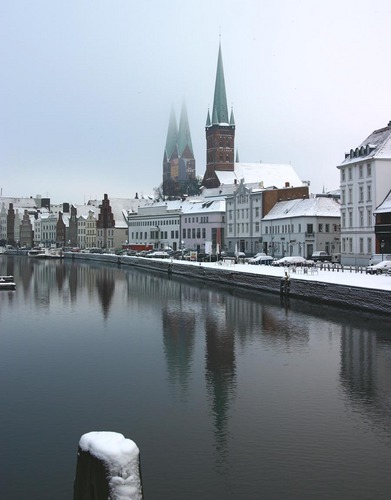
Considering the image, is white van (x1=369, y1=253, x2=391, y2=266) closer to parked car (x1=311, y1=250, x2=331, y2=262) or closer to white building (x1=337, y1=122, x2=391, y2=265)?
white building (x1=337, y1=122, x2=391, y2=265)

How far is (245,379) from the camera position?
79.2 feet

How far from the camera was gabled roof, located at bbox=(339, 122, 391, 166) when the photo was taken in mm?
68250

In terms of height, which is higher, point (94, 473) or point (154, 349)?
point (94, 473)

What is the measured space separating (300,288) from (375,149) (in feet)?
81.0

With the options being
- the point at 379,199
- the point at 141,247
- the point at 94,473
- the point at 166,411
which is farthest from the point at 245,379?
the point at 141,247

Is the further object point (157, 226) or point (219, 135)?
point (219, 135)

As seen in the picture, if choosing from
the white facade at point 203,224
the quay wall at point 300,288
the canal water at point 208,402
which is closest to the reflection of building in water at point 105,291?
the canal water at point 208,402

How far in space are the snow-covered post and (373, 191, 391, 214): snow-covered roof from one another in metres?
Answer: 60.1

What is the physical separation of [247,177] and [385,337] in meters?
121

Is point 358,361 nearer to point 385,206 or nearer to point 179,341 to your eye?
point 179,341

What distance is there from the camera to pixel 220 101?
180250 mm

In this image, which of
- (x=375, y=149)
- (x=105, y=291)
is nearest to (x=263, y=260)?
(x=375, y=149)

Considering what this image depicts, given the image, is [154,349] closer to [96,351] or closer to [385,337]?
[96,351]

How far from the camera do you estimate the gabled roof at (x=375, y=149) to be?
68.2 meters
